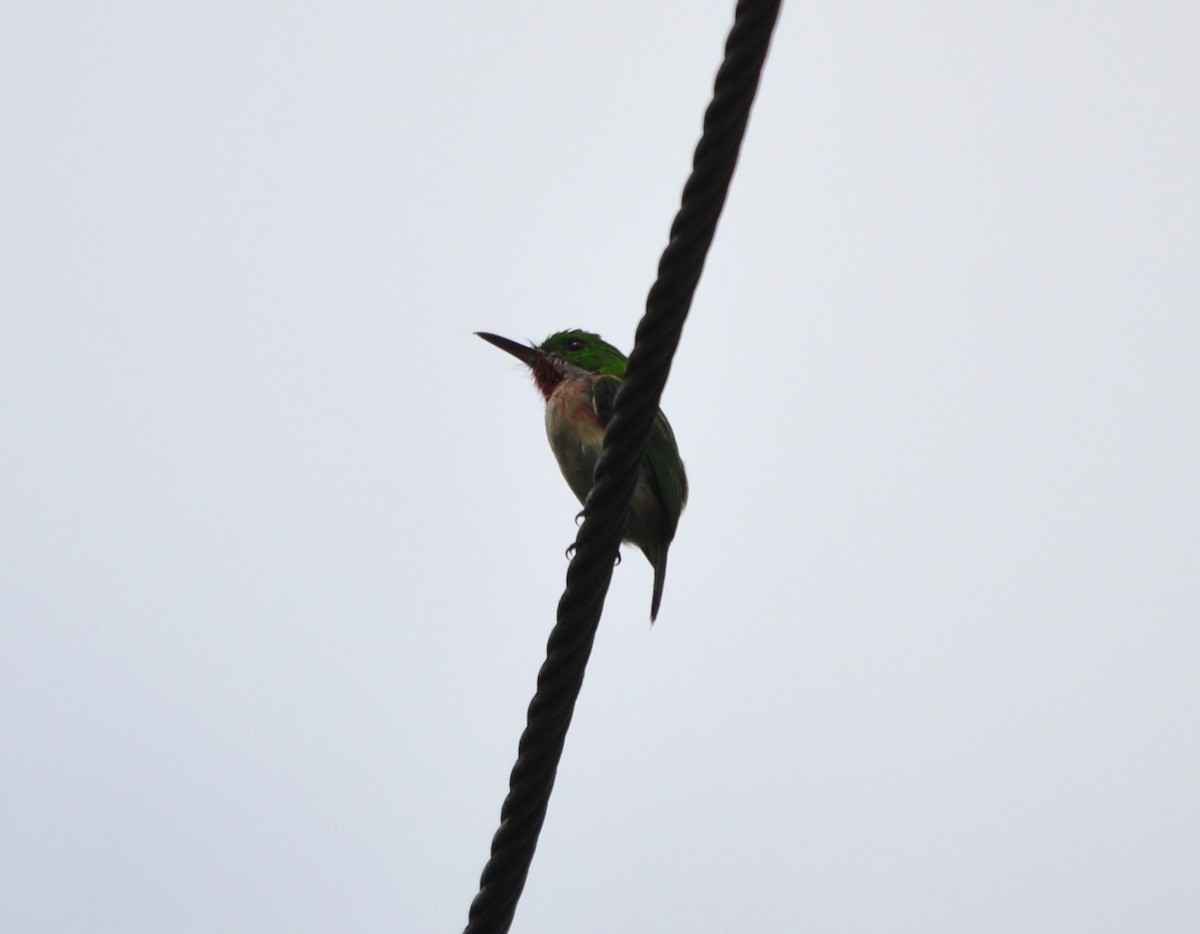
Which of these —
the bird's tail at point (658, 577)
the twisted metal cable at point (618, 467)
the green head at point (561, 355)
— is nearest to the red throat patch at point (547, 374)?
the green head at point (561, 355)

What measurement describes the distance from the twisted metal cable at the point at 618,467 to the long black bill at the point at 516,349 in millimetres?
3732

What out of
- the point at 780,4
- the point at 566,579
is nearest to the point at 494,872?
the point at 566,579

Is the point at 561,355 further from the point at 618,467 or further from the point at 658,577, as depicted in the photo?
the point at 618,467

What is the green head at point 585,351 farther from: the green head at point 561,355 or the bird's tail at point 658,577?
the bird's tail at point 658,577

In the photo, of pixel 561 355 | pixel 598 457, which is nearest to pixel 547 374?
pixel 561 355

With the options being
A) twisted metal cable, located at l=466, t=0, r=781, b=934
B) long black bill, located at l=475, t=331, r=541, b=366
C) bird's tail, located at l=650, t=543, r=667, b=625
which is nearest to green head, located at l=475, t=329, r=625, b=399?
long black bill, located at l=475, t=331, r=541, b=366

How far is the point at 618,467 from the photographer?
2.26m

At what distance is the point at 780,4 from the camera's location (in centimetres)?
188

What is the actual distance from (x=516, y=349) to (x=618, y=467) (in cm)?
384

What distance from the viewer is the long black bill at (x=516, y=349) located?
19.7 ft

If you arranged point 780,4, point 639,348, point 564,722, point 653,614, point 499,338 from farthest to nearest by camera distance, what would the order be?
point 499,338
point 653,614
point 564,722
point 639,348
point 780,4

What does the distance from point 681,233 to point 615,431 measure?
383mm

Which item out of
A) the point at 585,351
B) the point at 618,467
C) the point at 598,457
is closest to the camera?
the point at 618,467

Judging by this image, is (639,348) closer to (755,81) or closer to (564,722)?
(755,81)
